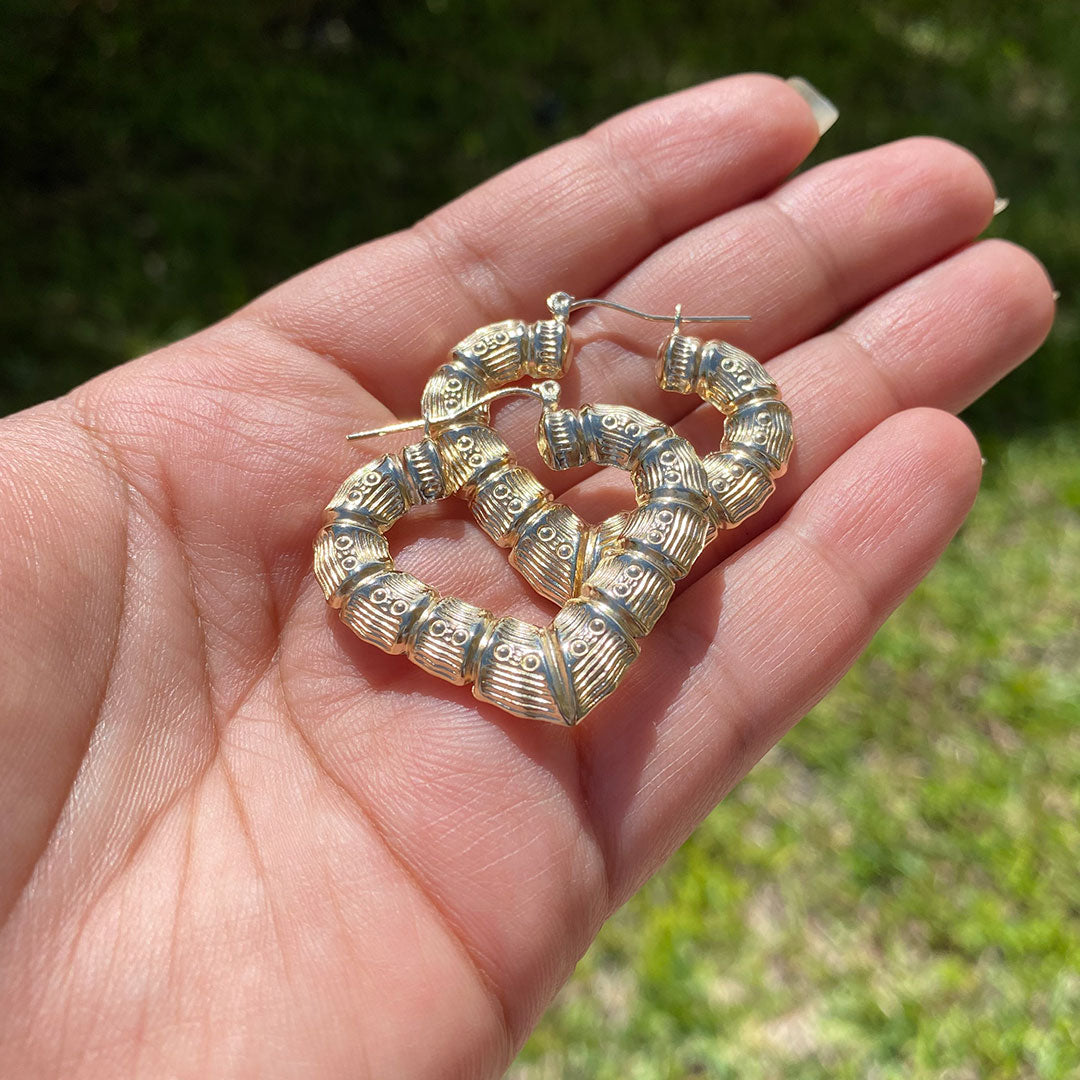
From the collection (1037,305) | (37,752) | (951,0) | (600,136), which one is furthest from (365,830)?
(951,0)

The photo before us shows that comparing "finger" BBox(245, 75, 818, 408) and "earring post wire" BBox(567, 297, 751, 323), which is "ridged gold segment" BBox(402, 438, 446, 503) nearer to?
"finger" BBox(245, 75, 818, 408)

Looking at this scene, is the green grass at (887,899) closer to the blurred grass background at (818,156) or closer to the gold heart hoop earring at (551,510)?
the blurred grass background at (818,156)

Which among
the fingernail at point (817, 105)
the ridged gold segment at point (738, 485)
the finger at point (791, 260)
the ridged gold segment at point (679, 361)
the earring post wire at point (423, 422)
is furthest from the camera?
the fingernail at point (817, 105)

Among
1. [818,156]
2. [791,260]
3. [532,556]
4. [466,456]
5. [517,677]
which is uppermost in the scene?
[791,260]

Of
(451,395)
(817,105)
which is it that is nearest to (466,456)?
(451,395)

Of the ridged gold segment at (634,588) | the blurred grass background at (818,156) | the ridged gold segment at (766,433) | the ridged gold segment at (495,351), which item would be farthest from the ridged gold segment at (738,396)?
the blurred grass background at (818,156)

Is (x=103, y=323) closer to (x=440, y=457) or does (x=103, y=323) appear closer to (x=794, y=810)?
(x=440, y=457)

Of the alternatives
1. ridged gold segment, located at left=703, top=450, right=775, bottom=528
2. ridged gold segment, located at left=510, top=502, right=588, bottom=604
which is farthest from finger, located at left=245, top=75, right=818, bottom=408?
ridged gold segment, located at left=703, top=450, right=775, bottom=528

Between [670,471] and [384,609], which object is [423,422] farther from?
[670,471]
